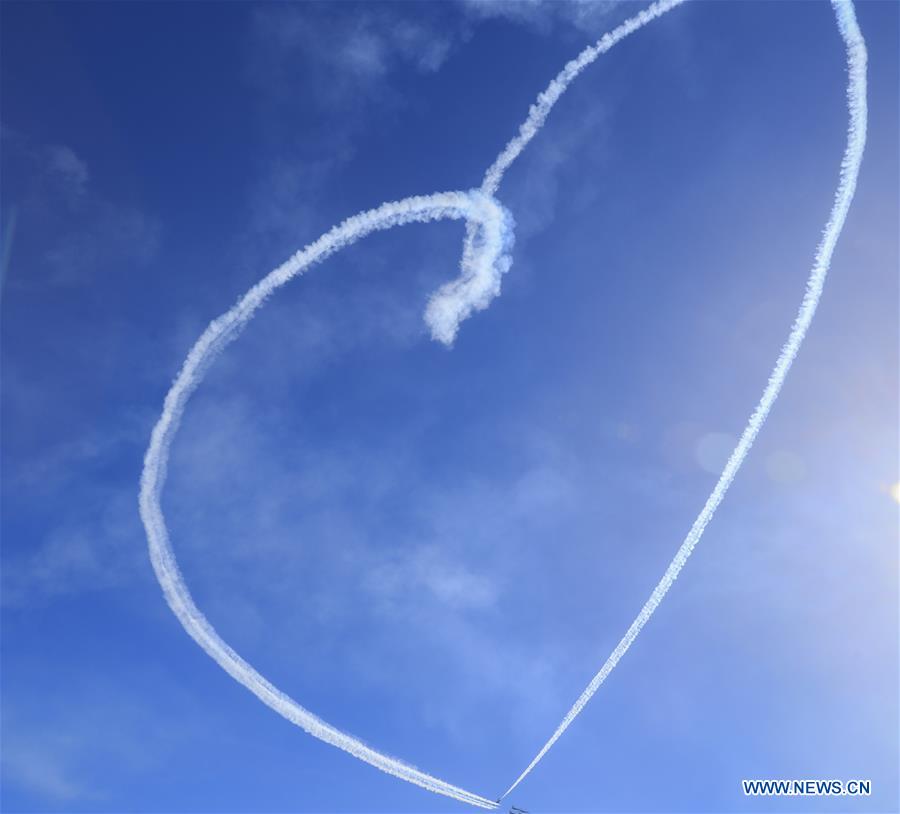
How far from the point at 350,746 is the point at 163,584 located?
19.4 metres

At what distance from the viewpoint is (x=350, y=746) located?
59250 mm

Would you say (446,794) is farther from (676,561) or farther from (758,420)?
(758,420)

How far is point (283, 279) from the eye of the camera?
4562 cm

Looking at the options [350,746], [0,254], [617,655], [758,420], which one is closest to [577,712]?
[617,655]

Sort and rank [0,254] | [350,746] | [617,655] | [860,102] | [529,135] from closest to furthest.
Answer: [0,254] → [860,102] → [529,135] → [617,655] → [350,746]

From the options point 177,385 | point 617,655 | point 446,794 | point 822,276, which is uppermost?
point 822,276

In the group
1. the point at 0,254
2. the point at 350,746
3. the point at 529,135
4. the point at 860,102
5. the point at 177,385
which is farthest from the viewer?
the point at 350,746

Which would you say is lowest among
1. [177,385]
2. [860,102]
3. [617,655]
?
[617,655]

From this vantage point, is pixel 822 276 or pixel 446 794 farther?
pixel 446 794

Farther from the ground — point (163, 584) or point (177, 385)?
point (177, 385)

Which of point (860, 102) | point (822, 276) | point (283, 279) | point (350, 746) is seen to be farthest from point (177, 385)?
point (860, 102)

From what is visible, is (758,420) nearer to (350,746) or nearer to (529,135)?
(529,135)

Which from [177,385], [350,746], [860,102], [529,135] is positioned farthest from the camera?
[350,746]

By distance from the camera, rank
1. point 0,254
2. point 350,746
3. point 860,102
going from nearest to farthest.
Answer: point 0,254 < point 860,102 < point 350,746
